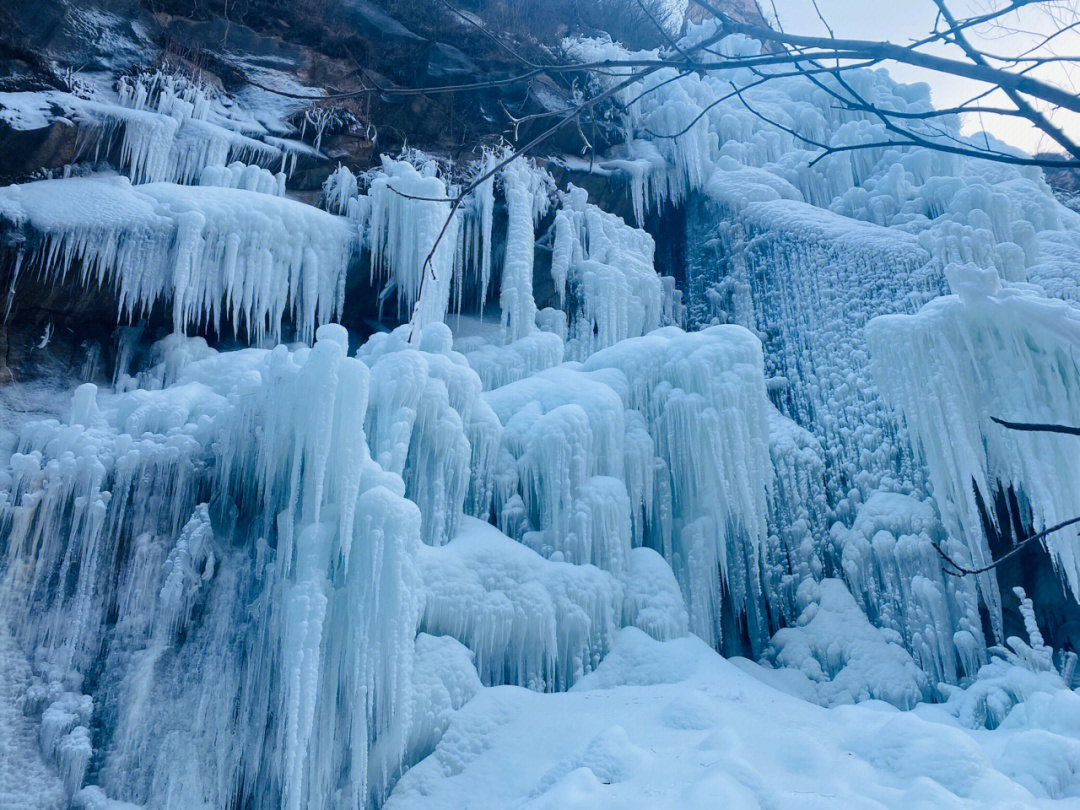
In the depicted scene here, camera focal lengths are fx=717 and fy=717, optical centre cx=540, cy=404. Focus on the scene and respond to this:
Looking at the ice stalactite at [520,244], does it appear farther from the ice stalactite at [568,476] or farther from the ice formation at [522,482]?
the ice stalactite at [568,476]

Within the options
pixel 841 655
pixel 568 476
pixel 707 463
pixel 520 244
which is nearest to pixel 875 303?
pixel 707 463

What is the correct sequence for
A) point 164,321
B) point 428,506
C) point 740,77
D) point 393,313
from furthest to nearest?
1. point 740,77
2. point 393,313
3. point 164,321
4. point 428,506

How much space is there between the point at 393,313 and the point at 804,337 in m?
4.72

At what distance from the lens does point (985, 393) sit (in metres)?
5.85

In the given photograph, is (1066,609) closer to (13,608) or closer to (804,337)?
(804,337)

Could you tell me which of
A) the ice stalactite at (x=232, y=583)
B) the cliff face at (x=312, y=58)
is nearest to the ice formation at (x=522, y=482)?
the ice stalactite at (x=232, y=583)

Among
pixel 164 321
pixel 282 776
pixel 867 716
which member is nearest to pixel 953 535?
pixel 867 716

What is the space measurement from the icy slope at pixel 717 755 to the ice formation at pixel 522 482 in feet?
0.08

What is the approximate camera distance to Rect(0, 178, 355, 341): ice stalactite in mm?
5941

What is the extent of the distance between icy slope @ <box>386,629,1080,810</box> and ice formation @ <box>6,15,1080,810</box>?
3 cm

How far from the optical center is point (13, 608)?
4.00 m

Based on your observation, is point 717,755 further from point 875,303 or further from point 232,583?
point 875,303

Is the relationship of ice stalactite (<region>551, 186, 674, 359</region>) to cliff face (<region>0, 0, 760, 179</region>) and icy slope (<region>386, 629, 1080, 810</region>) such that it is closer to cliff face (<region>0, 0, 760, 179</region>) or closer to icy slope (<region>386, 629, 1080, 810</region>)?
cliff face (<region>0, 0, 760, 179</region>)

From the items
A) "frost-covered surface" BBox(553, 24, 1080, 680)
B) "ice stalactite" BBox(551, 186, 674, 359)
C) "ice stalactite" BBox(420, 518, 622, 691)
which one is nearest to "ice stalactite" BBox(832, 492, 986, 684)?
"frost-covered surface" BBox(553, 24, 1080, 680)
